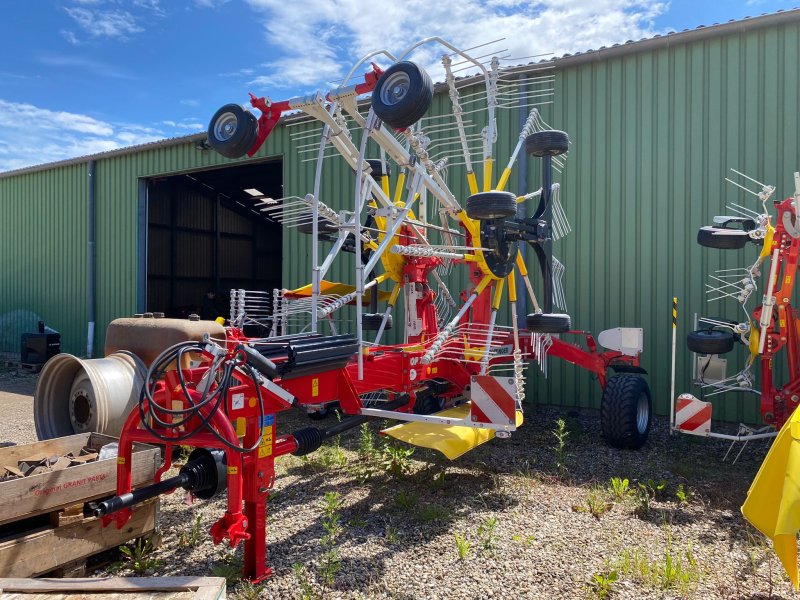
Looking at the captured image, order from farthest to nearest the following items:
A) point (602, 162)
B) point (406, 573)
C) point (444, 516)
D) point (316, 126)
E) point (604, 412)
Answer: point (316, 126)
point (602, 162)
point (604, 412)
point (444, 516)
point (406, 573)

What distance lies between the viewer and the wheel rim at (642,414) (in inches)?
246

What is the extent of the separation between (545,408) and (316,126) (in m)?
6.26

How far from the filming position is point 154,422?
3553 millimetres

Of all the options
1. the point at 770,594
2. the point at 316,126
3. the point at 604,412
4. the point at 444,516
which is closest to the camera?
the point at 770,594

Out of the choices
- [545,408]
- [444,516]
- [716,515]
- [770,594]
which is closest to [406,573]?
[444,516]

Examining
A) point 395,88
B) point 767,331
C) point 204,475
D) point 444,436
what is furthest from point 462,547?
point 767,331

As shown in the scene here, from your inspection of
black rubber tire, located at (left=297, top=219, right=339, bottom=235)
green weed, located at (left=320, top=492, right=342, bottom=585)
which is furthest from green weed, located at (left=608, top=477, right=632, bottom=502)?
black rubber tire, located at (left=297, top=219, right=339, bottom=235)

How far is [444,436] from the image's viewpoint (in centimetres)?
493

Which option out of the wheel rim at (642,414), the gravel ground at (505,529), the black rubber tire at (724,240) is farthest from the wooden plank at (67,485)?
the black rubber tire at (724,240)

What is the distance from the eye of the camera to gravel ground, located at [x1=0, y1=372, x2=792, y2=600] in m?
3.52

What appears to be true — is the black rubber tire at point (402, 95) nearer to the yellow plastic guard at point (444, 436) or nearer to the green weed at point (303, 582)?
the yellow plastic guard at point (444, 436)

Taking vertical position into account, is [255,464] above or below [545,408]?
above

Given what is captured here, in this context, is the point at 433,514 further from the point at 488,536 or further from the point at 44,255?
the point at 44,255

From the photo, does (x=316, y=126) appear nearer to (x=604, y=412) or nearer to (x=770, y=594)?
(x=604, y=412)
